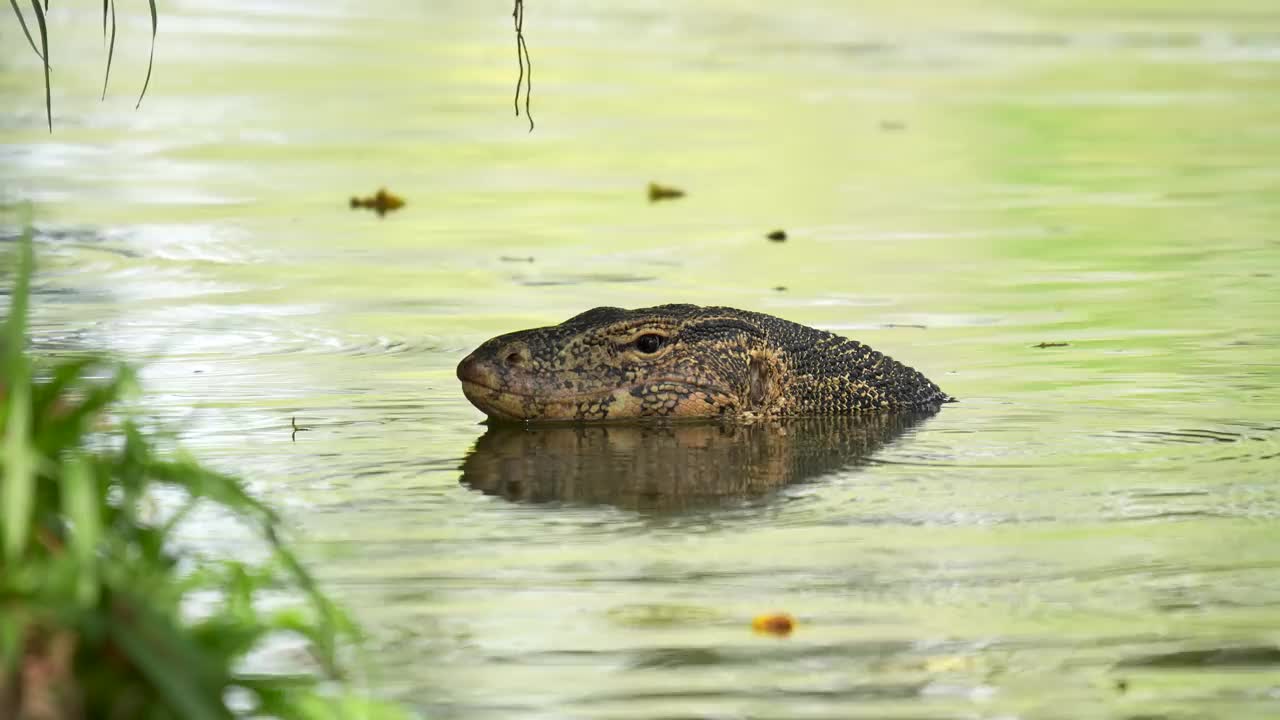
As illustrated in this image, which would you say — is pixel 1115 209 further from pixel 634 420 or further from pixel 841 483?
pixel 841 483

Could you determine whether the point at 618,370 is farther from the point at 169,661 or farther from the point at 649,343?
the point at 169,661

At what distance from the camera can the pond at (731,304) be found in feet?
22.2

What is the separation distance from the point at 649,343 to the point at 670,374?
174mm

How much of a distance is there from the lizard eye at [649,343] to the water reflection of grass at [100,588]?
6548 mm

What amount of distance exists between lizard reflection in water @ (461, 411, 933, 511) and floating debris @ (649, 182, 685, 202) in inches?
318

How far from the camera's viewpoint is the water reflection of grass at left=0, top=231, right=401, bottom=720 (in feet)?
12.7

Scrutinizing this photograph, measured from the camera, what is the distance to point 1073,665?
21.2 feet

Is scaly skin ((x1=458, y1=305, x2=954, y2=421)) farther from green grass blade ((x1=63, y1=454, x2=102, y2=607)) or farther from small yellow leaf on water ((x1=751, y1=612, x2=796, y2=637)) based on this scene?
green grass blade ((x1=63, y1=454, x2=102, y2=607))

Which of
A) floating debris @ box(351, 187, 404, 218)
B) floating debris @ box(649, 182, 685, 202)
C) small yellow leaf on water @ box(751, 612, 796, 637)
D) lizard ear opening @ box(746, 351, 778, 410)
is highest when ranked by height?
floating debris @ box(649, 182, 685, 202)

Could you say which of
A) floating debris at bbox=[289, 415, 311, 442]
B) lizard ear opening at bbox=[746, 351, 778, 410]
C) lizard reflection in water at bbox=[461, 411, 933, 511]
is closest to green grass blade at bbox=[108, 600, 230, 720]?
lizard reflection in water at bbox=[461, 411, 933, 511]

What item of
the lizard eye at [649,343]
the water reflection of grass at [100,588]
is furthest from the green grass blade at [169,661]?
the lizard eye at [649,343]

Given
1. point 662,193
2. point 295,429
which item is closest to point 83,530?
point 295,429

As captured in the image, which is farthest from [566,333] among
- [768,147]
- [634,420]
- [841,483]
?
[768,147]

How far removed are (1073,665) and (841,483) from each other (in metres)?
3.00
